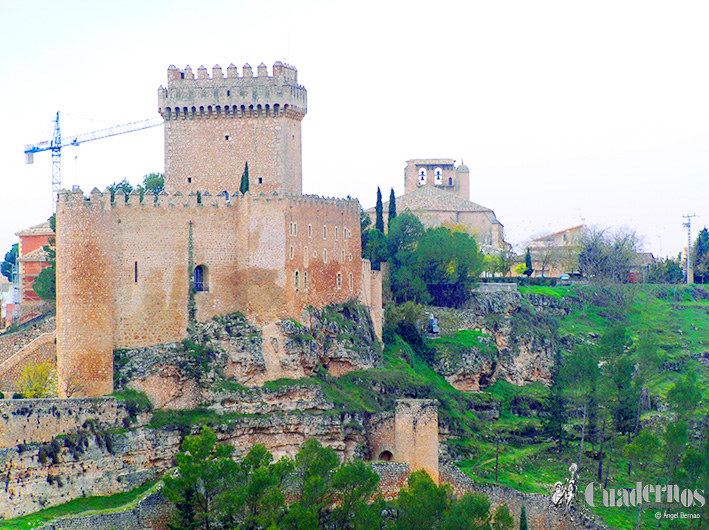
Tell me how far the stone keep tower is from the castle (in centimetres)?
5

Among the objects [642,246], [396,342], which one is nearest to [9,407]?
[396,342]

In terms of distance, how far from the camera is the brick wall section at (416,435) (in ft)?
206

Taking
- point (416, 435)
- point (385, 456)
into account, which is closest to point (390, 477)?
point (385, 456)

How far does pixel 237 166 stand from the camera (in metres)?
69.8

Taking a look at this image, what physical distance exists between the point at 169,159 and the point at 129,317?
12.0 metres

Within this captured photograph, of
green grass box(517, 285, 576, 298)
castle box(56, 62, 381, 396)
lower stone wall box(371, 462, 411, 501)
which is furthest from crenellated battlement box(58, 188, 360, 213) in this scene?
green grass box(517, 285, 576, 298)

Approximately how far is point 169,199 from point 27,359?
385 inches

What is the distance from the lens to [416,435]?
6319 cm

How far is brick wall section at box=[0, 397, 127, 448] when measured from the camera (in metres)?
52.8

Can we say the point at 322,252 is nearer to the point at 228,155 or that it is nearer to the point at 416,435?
the point at 228,155

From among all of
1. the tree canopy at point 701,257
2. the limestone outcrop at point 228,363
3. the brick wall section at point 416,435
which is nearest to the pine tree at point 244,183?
the limestone outcrop at point 228,363

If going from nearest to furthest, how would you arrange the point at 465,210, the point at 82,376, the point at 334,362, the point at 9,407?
1. the point at 9,407
2. the point at 82,376
3. the point at 334,362
4. the point at 465,210

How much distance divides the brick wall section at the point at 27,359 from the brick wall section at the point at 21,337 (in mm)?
4424

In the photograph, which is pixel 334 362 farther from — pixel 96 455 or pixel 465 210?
pixel 465 210
